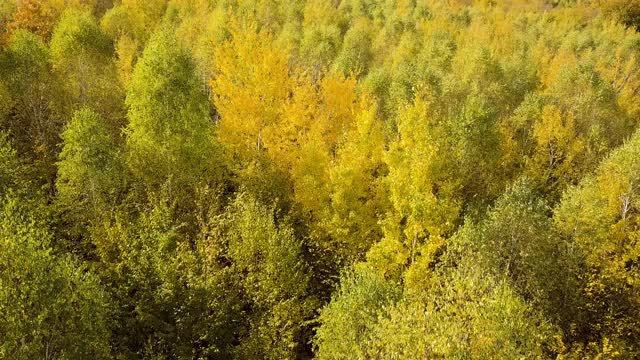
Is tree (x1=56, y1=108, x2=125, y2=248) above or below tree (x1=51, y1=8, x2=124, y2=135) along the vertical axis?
below

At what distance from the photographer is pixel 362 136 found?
4347cm

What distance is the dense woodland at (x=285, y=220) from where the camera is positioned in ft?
85.1

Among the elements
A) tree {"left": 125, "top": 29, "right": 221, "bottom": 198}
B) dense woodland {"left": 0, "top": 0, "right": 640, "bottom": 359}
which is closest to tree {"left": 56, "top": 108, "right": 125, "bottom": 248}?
dense woodland {"left": 0, "top": 0, "right": 640, "bottom": 359}

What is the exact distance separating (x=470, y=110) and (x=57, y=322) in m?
41.1

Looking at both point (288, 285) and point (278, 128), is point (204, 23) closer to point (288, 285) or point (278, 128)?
point (278, 128)

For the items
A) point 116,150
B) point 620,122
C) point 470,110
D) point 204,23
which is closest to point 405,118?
point 470,110

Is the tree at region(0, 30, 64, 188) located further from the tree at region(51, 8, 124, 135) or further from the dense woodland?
the tree at region(51, 8, 124, 135)

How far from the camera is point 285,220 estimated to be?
3766cm

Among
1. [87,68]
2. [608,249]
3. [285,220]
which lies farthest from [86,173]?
[608,249]

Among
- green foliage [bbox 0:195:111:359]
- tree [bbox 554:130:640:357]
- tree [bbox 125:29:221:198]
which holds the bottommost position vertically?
tree [bbox 554:130:640:357]

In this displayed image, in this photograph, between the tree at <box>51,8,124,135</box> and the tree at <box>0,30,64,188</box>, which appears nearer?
the tree at <box>0,30,64,188</box>

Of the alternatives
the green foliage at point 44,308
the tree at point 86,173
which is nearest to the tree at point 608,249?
the green foliage at point 44,308

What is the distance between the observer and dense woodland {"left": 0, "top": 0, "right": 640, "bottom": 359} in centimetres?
2594

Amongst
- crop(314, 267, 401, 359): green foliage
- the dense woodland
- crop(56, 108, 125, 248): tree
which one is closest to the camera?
the dense woodland
